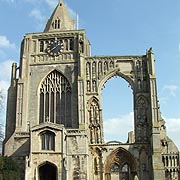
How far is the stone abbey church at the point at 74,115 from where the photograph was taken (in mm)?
39031

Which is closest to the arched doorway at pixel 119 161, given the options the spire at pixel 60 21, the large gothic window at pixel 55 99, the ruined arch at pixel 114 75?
the large gothic window at pixel 55 99

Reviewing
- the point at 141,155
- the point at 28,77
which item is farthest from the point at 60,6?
the point at 141,155

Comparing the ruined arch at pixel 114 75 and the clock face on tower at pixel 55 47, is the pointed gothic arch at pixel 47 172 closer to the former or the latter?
the ruined arch at pixel 114 75

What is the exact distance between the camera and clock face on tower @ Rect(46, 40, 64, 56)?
47344 millimetres

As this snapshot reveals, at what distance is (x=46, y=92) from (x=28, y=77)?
3.00 m

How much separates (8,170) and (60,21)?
24.7 meters

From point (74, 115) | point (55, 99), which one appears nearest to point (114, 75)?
point (74, 115)

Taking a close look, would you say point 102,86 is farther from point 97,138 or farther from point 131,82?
point 97,138

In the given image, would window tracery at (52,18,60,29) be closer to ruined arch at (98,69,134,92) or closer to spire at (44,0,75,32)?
spire at (44,0,75,32)

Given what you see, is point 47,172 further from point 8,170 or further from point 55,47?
point 55,47

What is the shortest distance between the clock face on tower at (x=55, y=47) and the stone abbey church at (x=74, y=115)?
0.13 metres

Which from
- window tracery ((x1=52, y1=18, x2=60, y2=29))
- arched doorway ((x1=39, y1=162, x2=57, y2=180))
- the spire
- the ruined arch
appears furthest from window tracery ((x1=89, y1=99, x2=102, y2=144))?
window tracery ((x1=52, y1=18, x2=60, y2=29))

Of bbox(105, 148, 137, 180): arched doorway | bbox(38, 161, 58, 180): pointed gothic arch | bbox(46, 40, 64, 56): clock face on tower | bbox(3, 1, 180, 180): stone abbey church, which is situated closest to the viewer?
bbox(38, 161, 58, 180): pointed gothic arch

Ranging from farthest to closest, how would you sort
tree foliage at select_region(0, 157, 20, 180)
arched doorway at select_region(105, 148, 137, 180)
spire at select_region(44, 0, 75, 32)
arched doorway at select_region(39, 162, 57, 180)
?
spire at select_region(44, 0, 75, 32) → arched doorway at select_region(105, 148, 137, 180) → arched doorway at select_region(39, 162, 57, 180) → tree foliage at select_region(0, 157, 20, 180)
